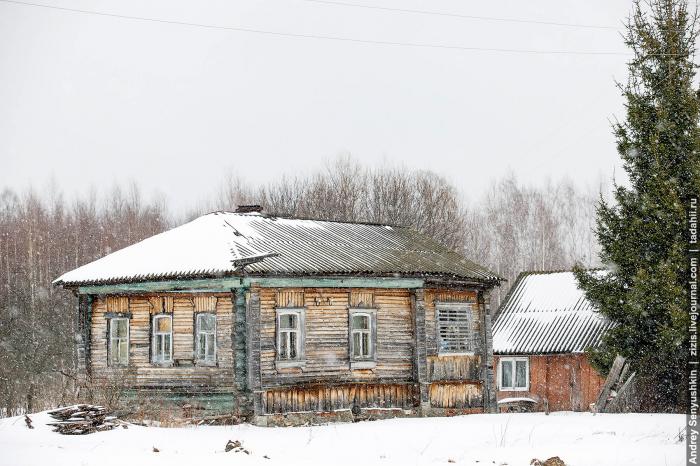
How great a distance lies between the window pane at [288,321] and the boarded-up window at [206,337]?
5.40 ft

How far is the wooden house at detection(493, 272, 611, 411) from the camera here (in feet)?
95.3

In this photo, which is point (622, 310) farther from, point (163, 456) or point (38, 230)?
point (38, 230)

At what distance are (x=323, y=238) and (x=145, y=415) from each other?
7.70 metres

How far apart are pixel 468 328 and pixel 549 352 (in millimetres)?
4316

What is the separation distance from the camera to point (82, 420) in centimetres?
1748

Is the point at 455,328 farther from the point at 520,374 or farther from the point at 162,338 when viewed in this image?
the point at 162,338

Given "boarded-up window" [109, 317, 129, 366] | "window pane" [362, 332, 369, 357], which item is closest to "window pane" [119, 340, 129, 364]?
"boarded-up window" [109, 317, 129, 366]

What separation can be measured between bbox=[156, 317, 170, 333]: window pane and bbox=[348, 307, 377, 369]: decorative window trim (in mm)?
4539

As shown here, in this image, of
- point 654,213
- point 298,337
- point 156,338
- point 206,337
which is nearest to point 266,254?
point 298,337

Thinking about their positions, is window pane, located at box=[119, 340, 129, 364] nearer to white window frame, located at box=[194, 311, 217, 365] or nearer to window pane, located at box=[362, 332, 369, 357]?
white window frame, located at box=[194, 311, 217, 365]

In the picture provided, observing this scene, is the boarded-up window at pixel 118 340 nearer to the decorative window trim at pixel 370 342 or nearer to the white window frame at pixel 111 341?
the white window frame at pixel 111 341

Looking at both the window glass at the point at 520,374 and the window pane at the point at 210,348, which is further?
the window glass at the point at 520,374

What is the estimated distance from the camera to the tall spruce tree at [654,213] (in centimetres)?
2244

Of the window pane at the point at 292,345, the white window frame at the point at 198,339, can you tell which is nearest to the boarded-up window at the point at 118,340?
the white window frame at the point at 198,339
